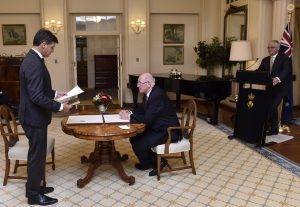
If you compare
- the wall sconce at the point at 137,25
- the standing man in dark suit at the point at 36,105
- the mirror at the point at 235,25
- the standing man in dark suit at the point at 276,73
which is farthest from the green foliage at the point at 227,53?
the standing man in dark suit at the point at 36,105

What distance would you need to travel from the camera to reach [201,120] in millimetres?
7352

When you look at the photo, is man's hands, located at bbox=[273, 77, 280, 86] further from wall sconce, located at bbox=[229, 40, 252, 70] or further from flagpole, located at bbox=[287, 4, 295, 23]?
wall sconce, located at bbox=[229, 40, 252, 70]

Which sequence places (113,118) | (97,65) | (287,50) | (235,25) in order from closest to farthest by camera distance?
1. (113,118)
2. (287,50)
3. (235,25)
4. (97,65)

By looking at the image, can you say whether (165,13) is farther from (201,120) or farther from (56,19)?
(201,120)

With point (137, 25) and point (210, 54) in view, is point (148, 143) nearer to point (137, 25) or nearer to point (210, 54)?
point (210, 54)

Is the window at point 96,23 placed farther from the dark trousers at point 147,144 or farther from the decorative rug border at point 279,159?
the dark trousers at point 147,144

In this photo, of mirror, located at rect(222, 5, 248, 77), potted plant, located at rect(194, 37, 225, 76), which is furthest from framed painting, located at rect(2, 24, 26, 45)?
mirror, located at rect(222, 5, 248, 77)

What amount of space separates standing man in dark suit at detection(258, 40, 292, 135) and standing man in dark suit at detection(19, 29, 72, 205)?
3947 millimetres

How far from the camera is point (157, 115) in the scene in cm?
385

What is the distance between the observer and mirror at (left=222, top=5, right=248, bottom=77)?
802cm

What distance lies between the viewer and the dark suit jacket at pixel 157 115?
12.5 ft

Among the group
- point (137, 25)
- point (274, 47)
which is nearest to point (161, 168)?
point (274, 47)

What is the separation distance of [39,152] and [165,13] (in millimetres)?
7322

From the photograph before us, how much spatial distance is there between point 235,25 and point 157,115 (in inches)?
218
